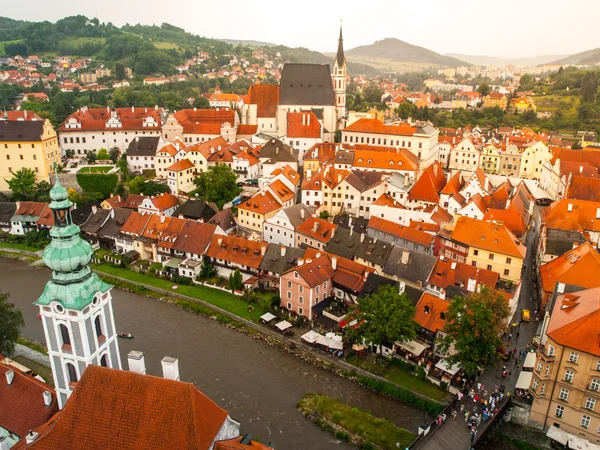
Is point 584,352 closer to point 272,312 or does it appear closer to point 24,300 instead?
point 272,312

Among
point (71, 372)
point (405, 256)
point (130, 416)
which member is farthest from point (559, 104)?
point (130, 416)

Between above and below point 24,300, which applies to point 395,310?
above

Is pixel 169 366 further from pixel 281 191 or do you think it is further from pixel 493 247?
pixel 281 191

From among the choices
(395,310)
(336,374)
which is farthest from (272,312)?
(395,310)

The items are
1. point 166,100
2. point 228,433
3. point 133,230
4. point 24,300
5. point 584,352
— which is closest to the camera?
point 228,433

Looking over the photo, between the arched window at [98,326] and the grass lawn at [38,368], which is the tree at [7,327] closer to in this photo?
the grass lawn at [38,368]
